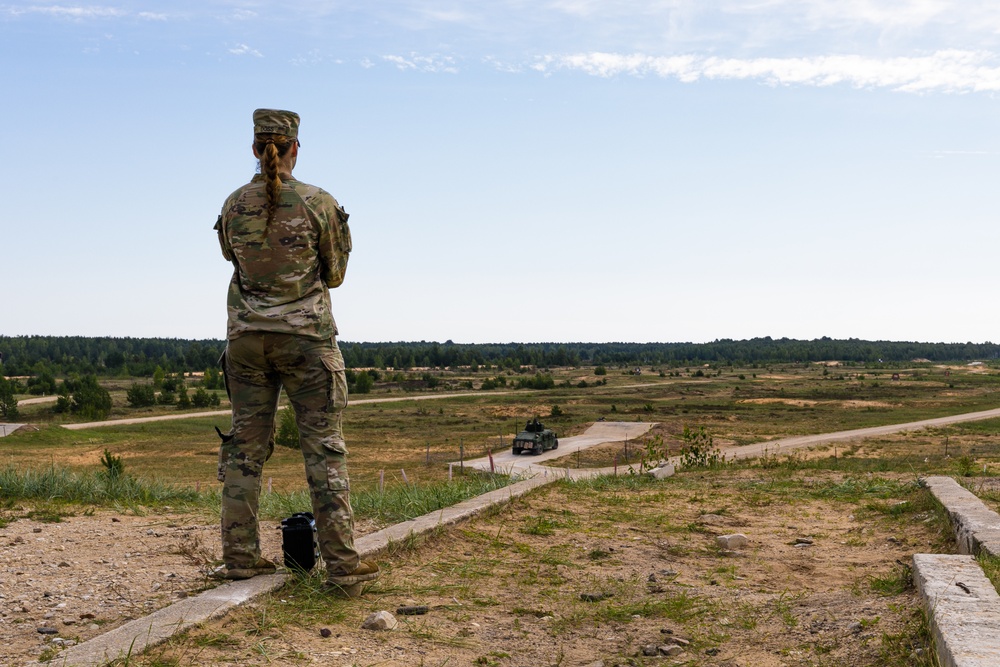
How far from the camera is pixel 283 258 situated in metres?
4.29

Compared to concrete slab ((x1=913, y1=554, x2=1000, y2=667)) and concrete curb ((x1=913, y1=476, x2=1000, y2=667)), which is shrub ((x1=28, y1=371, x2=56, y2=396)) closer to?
concrete curb ((x1=913, y1=476, x2=1000, y2=667))

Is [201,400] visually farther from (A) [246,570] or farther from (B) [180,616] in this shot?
(B) [180,616]

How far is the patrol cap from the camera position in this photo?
4.45 meters

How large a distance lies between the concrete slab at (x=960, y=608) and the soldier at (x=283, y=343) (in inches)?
99.1

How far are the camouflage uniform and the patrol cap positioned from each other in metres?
0.27

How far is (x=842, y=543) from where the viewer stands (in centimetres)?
614

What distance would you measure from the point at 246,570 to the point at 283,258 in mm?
1581

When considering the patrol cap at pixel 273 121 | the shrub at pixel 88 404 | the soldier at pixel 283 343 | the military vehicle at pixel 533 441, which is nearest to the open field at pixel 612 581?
the soldier at pixel 283 343

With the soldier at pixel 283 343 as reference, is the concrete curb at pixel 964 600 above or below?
below

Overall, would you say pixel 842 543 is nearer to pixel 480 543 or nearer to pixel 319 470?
pixel 480 543

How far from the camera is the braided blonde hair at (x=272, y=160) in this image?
4312 millimetres

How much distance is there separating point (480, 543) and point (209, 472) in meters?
29.4

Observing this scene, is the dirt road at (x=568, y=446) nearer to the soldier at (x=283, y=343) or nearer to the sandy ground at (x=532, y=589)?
the sandy ground at (x=532, y=589)

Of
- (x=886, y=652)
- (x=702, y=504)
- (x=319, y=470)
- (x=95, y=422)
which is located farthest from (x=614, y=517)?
(x=95, y=422)
